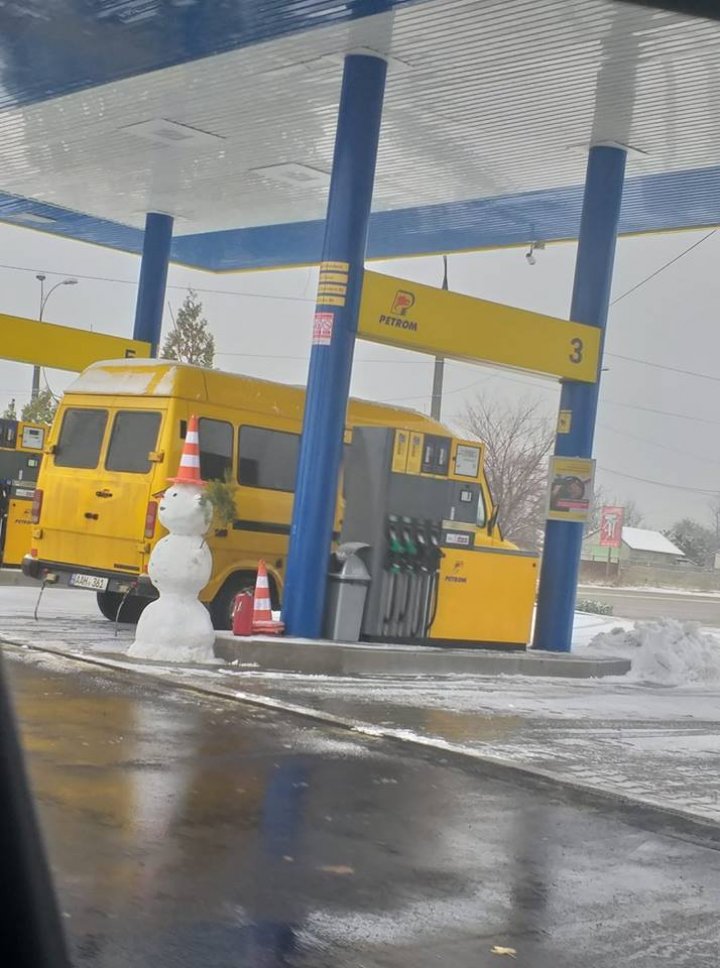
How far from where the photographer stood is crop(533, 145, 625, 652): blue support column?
48.0ft

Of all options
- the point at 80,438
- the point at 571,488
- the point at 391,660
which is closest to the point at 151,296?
the point at 80,438

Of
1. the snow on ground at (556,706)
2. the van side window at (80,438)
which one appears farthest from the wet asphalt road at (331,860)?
the van side window at (80,438)

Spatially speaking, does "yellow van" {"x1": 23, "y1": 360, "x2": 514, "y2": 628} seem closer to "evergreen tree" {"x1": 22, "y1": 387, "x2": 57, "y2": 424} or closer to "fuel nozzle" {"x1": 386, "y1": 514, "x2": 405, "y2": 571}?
"fuel nozzle" {"x1": 386, "y1": 514, "x2": 405, "y2": 571}

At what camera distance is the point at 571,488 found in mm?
14477

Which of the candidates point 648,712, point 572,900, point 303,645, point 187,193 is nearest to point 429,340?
point 303,645

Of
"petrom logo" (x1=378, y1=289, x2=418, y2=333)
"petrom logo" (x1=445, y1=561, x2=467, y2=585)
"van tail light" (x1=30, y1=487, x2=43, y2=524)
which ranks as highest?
"petrom logo" (x1=378, y1=289, x2=418, y2=333)

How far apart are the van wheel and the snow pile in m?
5.29

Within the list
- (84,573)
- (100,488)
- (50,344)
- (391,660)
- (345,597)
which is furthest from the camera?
(50,344)

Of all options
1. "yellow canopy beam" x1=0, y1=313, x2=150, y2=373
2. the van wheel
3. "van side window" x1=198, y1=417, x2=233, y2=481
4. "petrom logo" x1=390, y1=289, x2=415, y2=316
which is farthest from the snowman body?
"yellow canopy beam" x1=0, y1=313, x2=150, y2=373

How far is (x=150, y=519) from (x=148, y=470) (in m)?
0.53

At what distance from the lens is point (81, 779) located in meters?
6.34

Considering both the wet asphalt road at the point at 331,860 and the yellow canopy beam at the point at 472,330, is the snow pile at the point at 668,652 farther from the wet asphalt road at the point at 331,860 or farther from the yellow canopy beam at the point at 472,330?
the wet asphalt road at the point at 331,860

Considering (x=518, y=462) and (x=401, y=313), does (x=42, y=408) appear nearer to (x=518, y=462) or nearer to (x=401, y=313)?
(x=518, y=462)

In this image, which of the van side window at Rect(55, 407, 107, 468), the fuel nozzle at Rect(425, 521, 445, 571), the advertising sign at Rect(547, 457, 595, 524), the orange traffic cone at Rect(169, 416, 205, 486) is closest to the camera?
the orange traffic cone at Rect(169, 416, 205, 486)
